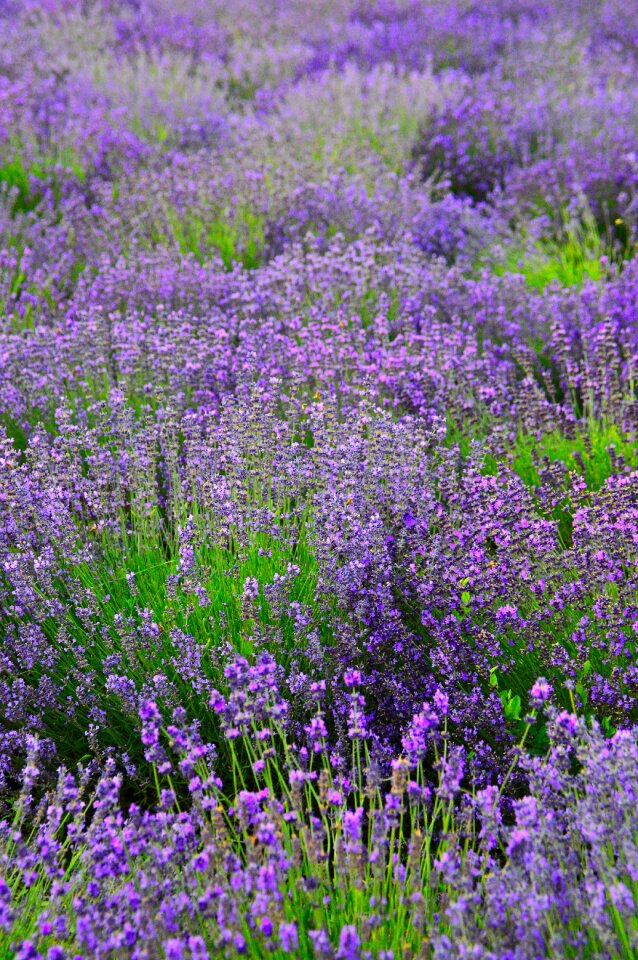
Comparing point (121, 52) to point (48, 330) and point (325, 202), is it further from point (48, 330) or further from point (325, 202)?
point (48, 330)

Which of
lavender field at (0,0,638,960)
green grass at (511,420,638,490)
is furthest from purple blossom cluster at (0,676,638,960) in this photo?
green grass at (511,420,638,490)

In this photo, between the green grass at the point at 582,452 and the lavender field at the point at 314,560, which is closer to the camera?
the lavender field at the point at 314,560

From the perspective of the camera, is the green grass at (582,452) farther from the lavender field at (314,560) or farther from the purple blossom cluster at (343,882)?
the purple blossom cluster at (343,882)

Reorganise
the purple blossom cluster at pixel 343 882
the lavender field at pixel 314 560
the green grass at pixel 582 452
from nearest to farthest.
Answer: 1. the purple blossom cluster at pixel 343 882
2. the lavender field at pixel 314 560
3. the green grass at pixel 582 452

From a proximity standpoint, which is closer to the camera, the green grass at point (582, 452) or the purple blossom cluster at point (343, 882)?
the purple blossom cluster at point (343, 882)

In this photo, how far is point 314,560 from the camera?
2.55 m

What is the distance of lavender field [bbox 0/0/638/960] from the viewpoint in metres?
1.59

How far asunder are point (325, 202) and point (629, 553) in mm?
3829

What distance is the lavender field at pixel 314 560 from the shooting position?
62.6 inches

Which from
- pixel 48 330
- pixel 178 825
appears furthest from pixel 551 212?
pixel 178 825

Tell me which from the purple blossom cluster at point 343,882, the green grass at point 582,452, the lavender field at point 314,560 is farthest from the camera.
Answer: the green grass at point 582,452

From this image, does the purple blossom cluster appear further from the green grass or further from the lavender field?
the green grass

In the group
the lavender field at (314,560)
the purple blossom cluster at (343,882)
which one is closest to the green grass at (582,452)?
the lavender field at (314,560)

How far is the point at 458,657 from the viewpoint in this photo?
90.3 inches
